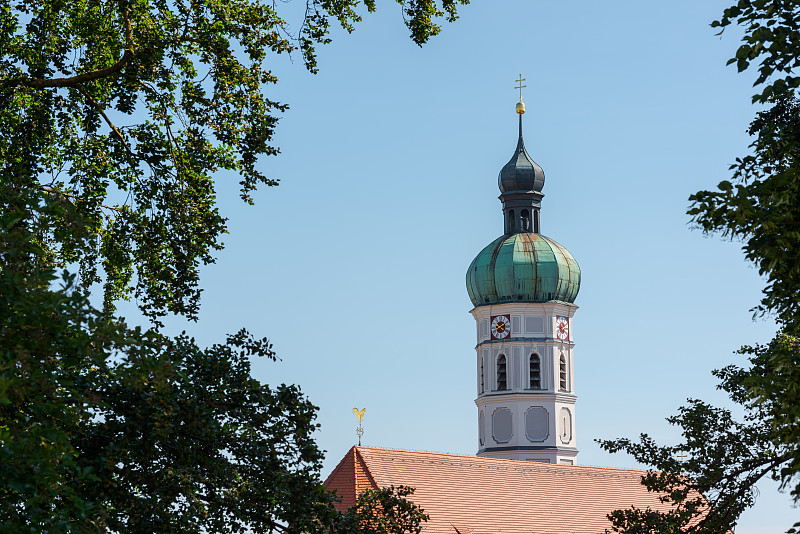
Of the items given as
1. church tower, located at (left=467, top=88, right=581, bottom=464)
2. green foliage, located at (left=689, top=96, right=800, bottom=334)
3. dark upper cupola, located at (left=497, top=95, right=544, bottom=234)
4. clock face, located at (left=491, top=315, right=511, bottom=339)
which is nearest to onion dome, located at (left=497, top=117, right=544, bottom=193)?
dark upper cupola, located at (left=497, top=95, right=544, bottom=234)

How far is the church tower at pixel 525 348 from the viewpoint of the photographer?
70375 mm

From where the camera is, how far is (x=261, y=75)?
16453 mm

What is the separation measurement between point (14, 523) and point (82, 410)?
3.50m

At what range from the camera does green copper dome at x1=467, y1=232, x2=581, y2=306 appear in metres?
71.1

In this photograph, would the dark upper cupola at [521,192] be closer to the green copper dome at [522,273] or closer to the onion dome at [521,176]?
the onion dome at [521,176]

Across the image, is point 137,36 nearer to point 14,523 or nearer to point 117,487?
point 117,487

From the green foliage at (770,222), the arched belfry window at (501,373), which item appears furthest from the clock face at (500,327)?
the green foliage at (770,222)

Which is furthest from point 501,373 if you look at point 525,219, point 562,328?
point 525,219

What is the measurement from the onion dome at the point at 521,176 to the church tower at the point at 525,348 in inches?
113

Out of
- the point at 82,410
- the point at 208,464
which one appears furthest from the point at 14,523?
the point at 208,464

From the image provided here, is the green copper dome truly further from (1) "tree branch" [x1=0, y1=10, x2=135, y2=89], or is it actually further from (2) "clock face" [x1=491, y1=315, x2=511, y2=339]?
(1) "tree branch" [x1=0, y1=10, x2=135, y2=89]

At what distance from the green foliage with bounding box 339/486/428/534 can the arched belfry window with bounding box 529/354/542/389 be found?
55398mm

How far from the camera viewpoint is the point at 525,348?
70.7m

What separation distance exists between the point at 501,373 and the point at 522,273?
17.6ft
